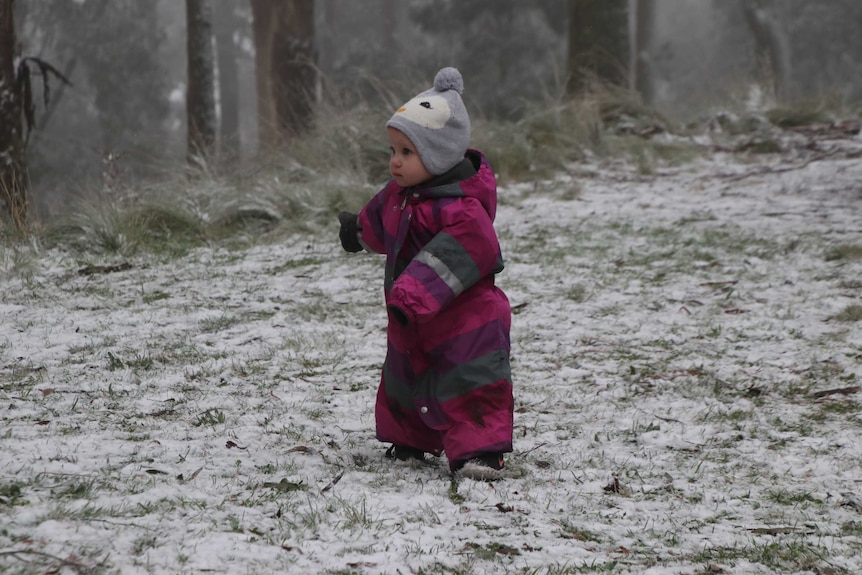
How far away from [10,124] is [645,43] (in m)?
18.5

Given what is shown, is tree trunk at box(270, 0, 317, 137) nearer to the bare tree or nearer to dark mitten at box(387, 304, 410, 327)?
the bare tree

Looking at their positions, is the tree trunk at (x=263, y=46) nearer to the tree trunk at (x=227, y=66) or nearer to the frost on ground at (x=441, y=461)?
the frost on ground at (x=441, y=461)

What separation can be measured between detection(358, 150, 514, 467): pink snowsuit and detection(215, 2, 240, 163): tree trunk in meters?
27.3

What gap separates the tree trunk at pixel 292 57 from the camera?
45.1 feet

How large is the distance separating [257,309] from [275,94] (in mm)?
9174

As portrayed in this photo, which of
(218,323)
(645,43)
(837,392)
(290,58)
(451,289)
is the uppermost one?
(645,43)

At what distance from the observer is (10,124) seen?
7.46 metres

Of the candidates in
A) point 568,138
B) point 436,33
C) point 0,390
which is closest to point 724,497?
point 0,390

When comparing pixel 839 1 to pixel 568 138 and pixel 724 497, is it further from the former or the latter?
pixel 724 497

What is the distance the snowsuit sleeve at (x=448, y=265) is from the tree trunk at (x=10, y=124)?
5.13m

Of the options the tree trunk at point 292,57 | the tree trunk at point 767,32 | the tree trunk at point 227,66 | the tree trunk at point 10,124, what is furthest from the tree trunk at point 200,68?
the tree trunk at point 227,66

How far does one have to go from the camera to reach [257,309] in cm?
559

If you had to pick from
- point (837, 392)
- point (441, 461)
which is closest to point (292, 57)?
point (837, 392)

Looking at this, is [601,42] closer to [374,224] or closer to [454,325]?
[374,224]
